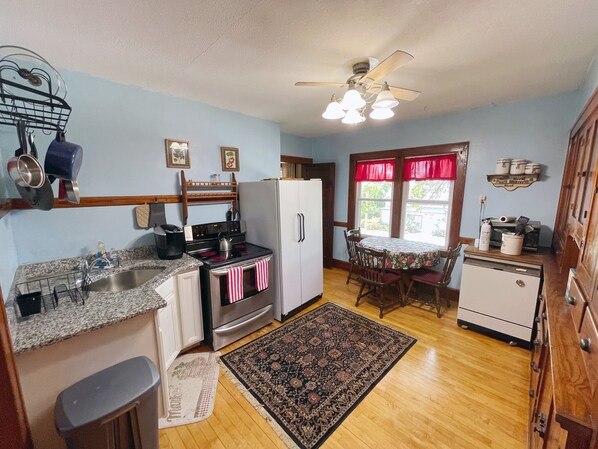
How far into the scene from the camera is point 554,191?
262cm

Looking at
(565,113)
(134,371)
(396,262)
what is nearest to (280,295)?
(396,262)

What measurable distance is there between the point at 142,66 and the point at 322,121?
228cm

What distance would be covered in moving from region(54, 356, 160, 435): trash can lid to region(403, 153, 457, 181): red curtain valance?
3700 mm

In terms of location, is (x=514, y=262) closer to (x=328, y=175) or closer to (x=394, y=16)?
(x=394, y=16)

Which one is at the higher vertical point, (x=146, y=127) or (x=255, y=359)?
(x=146, y=127)

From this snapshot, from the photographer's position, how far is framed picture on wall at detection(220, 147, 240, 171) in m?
2.96

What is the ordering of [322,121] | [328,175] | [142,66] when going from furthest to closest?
[328,175]
[322,121]
[142,66]

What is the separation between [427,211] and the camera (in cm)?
362

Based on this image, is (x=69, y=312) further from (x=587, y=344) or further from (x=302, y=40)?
(x=587, y=344)

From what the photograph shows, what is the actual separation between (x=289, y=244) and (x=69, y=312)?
190cm

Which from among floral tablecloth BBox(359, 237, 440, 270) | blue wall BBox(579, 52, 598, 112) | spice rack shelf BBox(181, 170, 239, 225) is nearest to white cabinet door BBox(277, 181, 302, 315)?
spice rack shelf BBox(181, 170, 239, 225)

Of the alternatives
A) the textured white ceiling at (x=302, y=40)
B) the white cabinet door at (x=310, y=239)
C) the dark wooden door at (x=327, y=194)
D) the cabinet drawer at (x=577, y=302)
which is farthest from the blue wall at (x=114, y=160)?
the cabinet drawer at (x=577, y=302)

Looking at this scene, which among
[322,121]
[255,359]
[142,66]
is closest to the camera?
[142,66]

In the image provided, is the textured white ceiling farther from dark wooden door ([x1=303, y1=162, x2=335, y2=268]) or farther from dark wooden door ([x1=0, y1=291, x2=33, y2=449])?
dark wooden door ([x1=303, y1=162, x2=335, y2=268])
